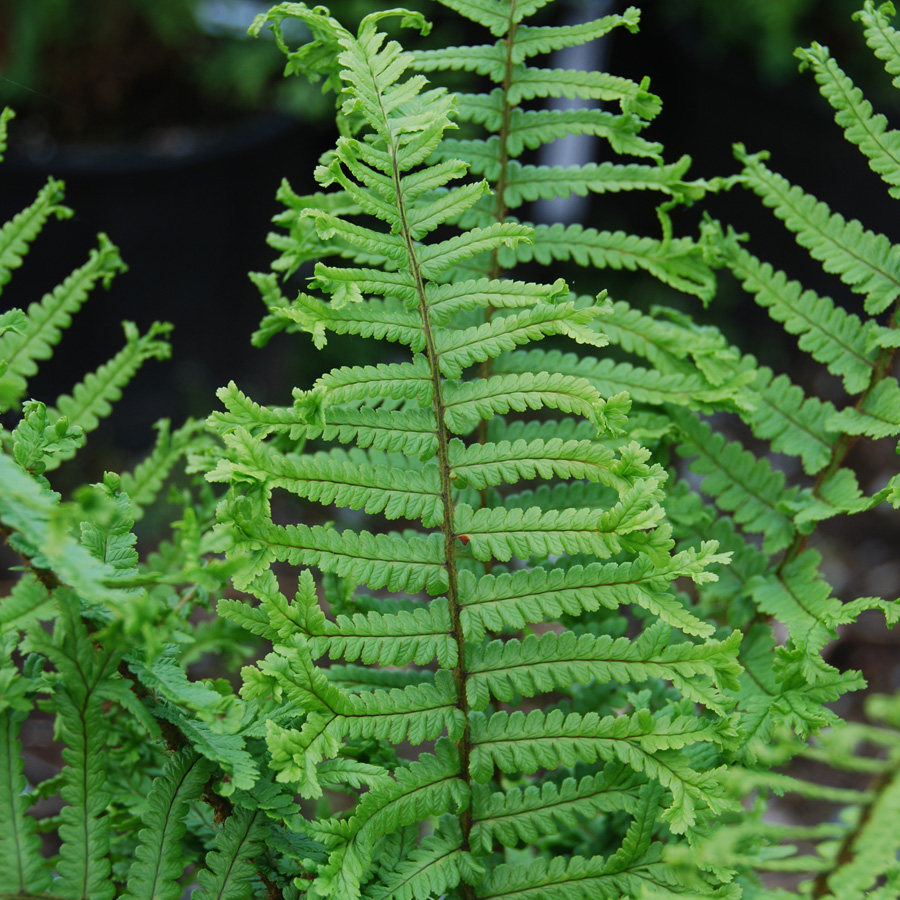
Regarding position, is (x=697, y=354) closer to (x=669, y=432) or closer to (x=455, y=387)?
(x=669, y=432)

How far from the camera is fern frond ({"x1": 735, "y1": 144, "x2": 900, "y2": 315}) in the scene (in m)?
1.13

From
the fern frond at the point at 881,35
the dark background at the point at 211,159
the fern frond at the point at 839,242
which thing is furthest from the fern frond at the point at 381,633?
the dark background at the point at 211,159

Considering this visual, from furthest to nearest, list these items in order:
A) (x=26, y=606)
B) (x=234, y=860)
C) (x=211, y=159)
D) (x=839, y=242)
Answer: (x=211, y=159), (x=839, y=242), (x=234, y=860), (x=26, y=606)

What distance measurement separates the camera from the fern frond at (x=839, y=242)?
3.72ft

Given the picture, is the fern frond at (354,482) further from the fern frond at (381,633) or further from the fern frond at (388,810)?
the fern frond at (388,810)

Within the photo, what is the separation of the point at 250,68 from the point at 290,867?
279cm

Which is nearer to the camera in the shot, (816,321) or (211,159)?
(816,321)

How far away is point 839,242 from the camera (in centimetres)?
116

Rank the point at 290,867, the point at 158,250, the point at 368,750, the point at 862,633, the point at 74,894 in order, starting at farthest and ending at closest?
the point at 158,250, the point at 862,633, the point at 368,750, the point at 290,867, the point at 74,894

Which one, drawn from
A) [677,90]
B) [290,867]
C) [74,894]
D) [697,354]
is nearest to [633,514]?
[697,354]

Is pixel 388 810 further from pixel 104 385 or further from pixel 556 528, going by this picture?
pixel 104 385

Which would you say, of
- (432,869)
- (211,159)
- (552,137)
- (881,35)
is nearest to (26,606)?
(432,869)

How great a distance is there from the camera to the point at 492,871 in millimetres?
1042

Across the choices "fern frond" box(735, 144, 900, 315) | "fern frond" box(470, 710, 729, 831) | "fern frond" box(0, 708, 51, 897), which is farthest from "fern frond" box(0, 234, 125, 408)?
"fern frond" box(735, 144, 900, 315)
